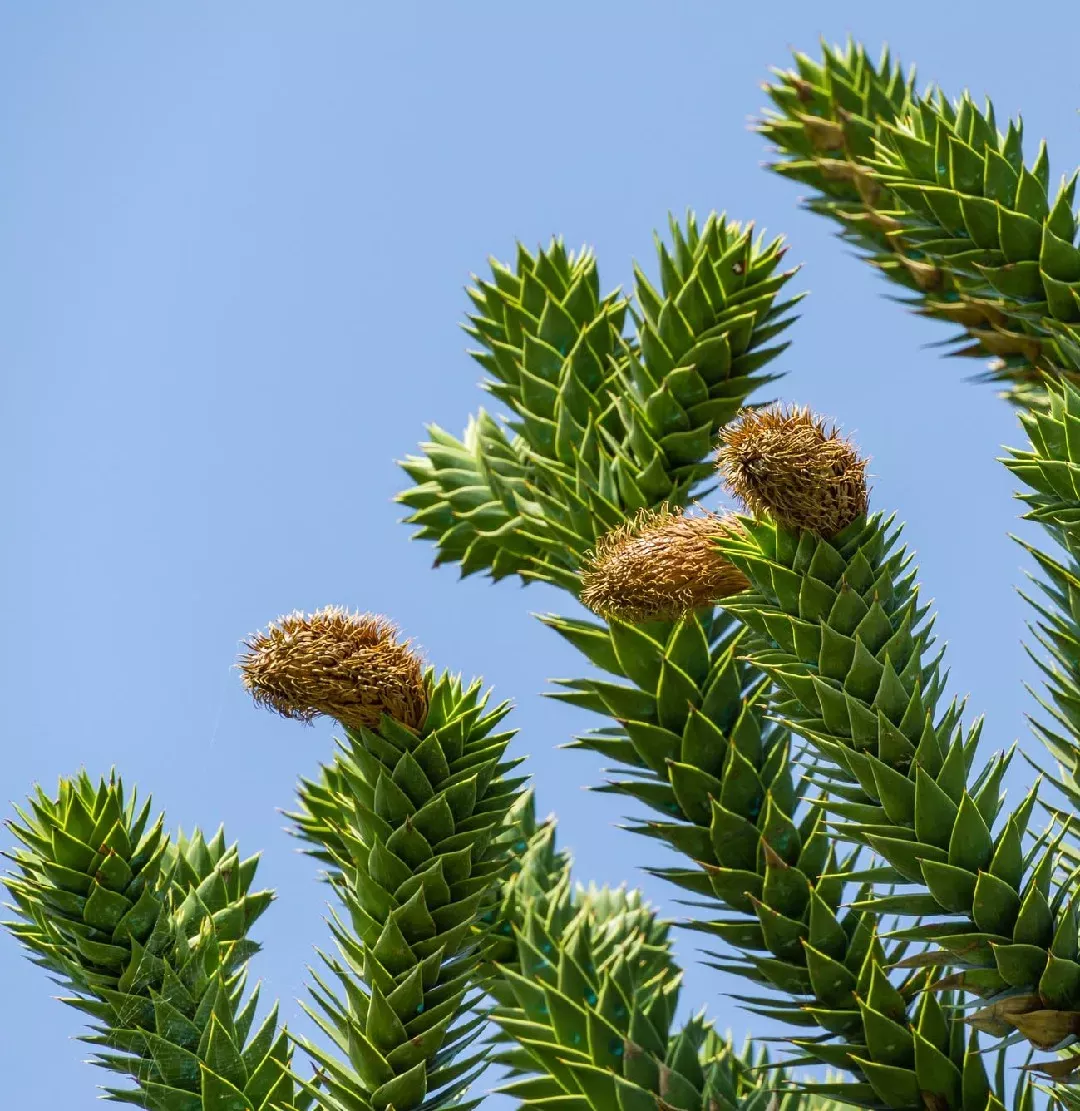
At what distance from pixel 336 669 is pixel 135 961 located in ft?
2.14

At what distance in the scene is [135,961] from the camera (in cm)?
278

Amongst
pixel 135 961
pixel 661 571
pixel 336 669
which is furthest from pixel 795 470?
pixel 135 961

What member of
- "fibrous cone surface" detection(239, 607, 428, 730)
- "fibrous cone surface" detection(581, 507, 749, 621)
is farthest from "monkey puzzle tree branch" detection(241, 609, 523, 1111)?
"fibrous cone surface" detection(581, 507, 749, 621)

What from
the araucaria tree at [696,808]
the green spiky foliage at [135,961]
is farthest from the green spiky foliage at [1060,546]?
the green spiky foliage at [135,961]

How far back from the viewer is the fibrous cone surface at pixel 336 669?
2742 mm

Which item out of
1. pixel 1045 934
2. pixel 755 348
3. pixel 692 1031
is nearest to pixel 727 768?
pixel 692 1031

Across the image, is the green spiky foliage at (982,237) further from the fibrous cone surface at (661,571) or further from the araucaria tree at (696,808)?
the fibrous cone surface at (661,571)

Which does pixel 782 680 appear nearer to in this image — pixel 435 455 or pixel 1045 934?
pixel 1045 934

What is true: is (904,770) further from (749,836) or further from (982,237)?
(982,237)

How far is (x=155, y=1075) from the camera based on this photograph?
273 cm

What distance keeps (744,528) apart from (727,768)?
453 millimetres

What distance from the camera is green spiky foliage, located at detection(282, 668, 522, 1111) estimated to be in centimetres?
271

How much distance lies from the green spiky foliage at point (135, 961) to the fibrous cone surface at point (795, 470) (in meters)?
1.26

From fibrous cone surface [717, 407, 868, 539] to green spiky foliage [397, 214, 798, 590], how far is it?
20.1 inches
